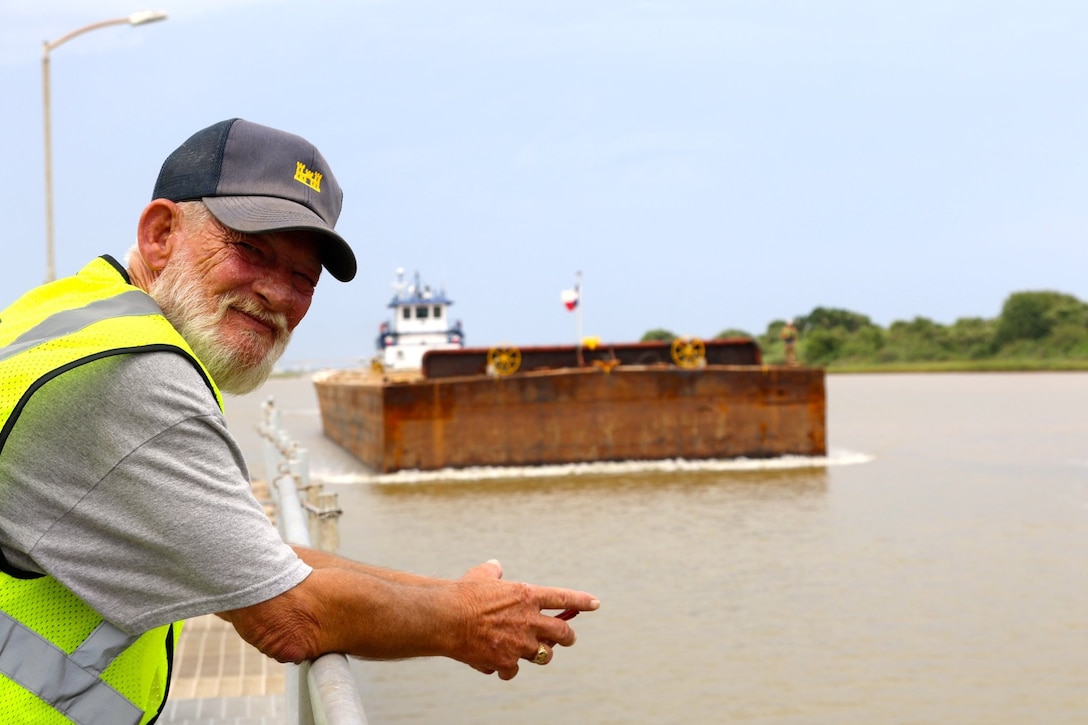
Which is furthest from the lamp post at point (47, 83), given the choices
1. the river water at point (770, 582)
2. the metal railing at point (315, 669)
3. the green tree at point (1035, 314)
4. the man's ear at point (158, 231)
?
the green tree at point (1035, 314)

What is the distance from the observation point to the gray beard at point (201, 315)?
1813mm

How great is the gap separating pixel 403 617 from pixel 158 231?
0.73 meters

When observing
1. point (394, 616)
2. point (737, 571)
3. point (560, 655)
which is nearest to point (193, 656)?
point (560, 655)

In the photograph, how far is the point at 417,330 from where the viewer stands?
3281cm

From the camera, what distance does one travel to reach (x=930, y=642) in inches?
344

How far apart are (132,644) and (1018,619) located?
30.3 feet

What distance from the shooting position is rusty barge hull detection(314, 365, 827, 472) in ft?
65.0

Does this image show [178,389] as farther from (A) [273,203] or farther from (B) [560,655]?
(B) [560,655]

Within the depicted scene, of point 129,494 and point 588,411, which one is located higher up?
point 129,494

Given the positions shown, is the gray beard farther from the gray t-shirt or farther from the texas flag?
the texas flag

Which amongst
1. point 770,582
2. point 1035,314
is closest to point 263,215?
point 770,582

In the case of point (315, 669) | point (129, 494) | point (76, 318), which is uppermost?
point (76, 318)

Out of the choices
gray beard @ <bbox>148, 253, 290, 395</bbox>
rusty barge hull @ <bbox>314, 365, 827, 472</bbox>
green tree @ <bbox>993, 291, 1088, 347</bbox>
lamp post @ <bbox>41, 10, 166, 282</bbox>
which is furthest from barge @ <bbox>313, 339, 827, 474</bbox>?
green tree @ <bbox>993, 291, 1088, 347</bbox>

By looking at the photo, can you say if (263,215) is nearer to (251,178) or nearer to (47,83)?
(251,178)
